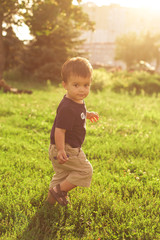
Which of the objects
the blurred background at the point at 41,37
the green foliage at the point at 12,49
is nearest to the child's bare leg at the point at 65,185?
the blurred background at the point at 41,37

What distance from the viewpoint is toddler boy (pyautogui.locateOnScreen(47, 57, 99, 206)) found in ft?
8.22

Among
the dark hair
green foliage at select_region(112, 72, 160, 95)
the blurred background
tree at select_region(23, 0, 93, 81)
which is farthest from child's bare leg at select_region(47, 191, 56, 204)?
green foliage at select_region(112, 72, 160, 95)

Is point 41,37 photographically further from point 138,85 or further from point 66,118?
point 66,118

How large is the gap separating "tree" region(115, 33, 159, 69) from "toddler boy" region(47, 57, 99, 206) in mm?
56510

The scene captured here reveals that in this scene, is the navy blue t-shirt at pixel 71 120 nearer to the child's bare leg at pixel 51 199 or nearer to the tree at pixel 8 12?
the child's bare leg at pixel 51 199

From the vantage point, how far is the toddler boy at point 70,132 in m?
2.51

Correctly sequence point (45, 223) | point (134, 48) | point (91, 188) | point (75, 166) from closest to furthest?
point (45, 223), point (75, 166), point (91, 188), point (134, 48)

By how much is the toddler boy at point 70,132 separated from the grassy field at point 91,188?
0.95 feet

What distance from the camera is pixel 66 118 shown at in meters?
2.51

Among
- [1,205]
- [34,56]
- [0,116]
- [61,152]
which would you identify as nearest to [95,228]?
[61,152]

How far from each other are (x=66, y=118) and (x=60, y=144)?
0.28m

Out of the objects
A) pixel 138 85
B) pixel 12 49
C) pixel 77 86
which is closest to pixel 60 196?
pixel 77 86

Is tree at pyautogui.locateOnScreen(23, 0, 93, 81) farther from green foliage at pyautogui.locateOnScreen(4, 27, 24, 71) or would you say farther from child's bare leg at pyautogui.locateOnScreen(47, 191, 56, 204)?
child's bare leg at pyautogui.locateOnScreen(47, 191, 56, 204)

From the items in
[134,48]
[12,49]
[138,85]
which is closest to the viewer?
[138,85]
